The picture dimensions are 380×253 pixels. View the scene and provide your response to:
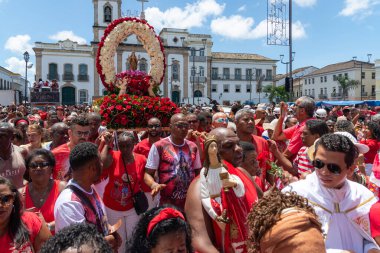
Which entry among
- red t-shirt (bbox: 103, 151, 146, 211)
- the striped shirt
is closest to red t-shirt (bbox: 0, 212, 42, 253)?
red t-shirt (bbox: 103, 151, 146, 211)

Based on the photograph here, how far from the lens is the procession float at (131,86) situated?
22.3 feet

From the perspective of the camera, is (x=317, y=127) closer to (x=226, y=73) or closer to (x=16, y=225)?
(x=16, y=225)

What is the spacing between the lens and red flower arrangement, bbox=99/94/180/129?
6.73 metres

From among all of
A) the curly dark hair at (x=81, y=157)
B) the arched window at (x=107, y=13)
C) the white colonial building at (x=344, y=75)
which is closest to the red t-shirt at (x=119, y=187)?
the curly dark hair at (x=81, y=157)

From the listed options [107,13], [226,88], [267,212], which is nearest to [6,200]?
[267,212]

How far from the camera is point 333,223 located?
7.93 ft

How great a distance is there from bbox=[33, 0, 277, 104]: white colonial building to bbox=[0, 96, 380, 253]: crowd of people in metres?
37.8

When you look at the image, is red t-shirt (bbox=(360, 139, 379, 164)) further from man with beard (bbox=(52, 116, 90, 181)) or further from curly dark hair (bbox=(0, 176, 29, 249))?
curly dark hair (bbox=(0, 176, 29, 249))

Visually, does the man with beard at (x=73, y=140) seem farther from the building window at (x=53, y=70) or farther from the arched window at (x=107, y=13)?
the building window at (x=53, y=70)

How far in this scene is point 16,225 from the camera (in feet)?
7.99

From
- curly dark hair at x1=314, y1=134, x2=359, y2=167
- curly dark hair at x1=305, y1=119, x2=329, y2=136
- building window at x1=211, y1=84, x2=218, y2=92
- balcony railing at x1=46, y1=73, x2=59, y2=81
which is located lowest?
curly dark hair at x1=314, y1=134, x2=359, y2=167

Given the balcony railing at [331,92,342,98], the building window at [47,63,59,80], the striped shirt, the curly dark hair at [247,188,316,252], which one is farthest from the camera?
the balcony railing at [331,92,342,98]

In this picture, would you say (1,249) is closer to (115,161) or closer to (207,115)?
(115,161)

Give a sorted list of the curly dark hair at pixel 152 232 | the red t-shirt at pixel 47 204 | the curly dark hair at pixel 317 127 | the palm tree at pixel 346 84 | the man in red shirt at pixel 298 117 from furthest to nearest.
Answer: the palm tree at pixel 346 84 < the man in red shirt at pixel 298 117 < the curly dark hair at pixel 317 127 < the red t-shirt at pixel 47 204 < the curly dark hair at pixel 152 232
